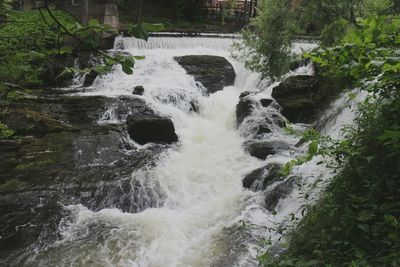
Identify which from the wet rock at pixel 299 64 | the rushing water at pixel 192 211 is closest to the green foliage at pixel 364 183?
the rushing water at pixel 192 211

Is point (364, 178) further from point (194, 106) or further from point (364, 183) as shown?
point (194, 106)

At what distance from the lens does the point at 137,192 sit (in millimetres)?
7324

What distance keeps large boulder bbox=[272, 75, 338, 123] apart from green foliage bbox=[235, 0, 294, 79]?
0.91 metres

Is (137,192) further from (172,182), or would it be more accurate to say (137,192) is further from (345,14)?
(345,14)

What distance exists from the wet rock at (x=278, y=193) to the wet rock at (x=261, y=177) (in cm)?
43

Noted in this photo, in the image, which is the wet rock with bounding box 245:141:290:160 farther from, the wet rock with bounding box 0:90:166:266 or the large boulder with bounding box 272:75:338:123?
the wet rock with bounding box 0:90:166:266

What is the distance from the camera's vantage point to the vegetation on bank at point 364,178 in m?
2.22

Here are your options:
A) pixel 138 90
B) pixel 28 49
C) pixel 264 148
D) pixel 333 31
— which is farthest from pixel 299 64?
pixel 28 49

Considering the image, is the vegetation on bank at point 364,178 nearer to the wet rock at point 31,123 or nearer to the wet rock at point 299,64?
the wet rock at point 31,123

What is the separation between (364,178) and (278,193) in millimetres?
3266

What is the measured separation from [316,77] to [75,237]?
29.1ft

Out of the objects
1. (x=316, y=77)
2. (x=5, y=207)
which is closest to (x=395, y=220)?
(x=5, y=207)

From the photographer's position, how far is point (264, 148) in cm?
920

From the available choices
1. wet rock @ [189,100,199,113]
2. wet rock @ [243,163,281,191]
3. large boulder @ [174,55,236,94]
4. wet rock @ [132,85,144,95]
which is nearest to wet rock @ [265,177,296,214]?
wet rock @ [243,163,281,191]
